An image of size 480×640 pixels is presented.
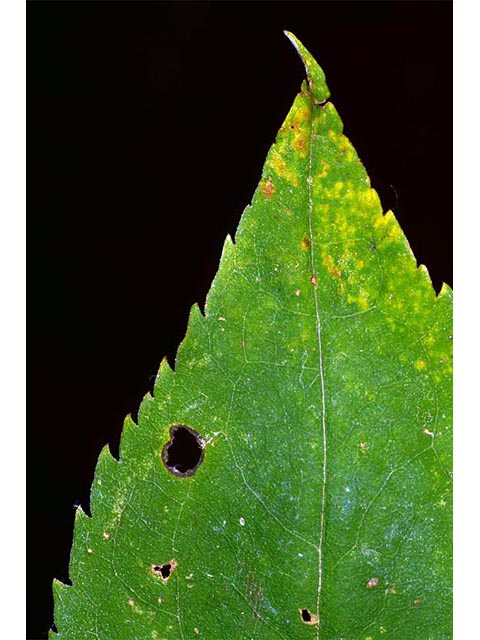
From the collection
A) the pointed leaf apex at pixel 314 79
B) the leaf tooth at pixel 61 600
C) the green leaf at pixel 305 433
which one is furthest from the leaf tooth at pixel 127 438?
the pointed leaf apex at pixel 314 79

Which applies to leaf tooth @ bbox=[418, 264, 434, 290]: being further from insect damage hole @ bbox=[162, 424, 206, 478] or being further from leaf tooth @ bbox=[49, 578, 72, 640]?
leaf tooth @ bbox=[49, 578, 72, 640]

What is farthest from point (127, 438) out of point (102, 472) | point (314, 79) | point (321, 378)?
point (314, 79)

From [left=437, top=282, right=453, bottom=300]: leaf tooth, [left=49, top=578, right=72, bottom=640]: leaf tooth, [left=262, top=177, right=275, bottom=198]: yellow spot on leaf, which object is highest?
[left=262, top=177, right=275, bottom=198]: yellow spot on leaf

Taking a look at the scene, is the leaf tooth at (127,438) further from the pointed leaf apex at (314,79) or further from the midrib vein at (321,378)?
the pointed leaf apex at (314,79)

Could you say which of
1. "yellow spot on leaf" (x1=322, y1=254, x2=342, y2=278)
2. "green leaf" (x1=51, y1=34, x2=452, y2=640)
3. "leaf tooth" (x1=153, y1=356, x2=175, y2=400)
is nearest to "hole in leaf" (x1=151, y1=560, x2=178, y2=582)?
"green leaf" (x1=51, y1=34, x2=452, y2=640)

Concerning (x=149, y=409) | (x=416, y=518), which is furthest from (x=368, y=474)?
(x=149, y=409)

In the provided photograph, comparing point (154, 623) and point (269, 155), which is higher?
point (269, 155)

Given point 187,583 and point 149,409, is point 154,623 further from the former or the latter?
point 149,409
